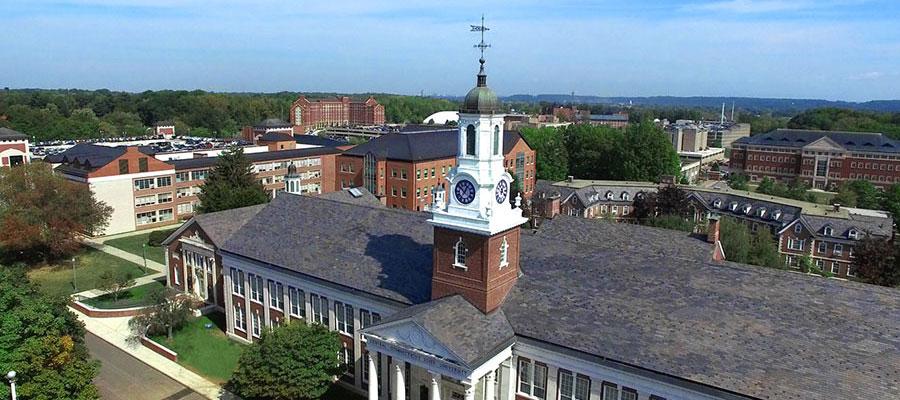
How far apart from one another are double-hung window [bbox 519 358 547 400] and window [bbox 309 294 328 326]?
13575 mm

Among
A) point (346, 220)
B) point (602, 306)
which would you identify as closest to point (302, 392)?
point (346, 220)

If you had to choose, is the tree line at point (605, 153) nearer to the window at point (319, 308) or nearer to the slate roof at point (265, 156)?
the slate roof at point (265, 156)

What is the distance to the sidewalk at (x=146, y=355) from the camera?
120ft

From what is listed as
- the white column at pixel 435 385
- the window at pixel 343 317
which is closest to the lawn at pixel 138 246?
the window at pixel 343 317

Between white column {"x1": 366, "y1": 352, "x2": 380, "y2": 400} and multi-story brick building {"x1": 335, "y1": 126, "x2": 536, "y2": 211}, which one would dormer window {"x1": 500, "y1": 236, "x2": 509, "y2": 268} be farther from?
multi-story brick building {"x1": 335, "y1": 126, "x2": 536, "y2": 211}

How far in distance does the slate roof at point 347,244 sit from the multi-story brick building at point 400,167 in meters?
38.8

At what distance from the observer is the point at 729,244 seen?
5422 centimetres

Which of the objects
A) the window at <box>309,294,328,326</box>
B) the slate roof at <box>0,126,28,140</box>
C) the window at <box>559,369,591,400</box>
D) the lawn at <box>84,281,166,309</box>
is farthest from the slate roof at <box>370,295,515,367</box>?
the slate roof at <box>0,126,28,140</box>

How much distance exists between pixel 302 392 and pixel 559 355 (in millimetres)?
13428

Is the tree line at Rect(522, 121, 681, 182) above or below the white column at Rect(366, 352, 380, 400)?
above

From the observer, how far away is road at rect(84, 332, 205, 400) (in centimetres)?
3591

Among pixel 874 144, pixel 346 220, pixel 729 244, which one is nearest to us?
pixel 346 220

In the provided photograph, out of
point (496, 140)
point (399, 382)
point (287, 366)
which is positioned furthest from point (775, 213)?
point (287, 366)

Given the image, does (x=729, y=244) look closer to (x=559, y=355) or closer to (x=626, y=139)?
(x=559, y=355)
